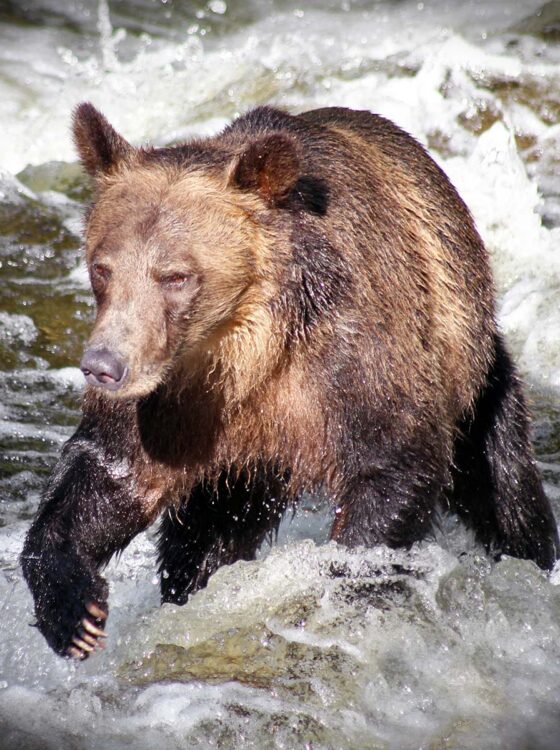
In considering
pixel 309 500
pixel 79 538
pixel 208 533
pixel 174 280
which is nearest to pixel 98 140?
pixel 174 280

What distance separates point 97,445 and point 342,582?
4.75 ft

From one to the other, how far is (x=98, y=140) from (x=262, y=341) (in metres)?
1.29

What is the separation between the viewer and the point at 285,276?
5883mm

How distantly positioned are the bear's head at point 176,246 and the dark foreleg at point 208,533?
119 centimetres

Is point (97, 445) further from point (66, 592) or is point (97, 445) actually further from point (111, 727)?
point (111, 727)

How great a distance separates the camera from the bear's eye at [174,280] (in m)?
5.55

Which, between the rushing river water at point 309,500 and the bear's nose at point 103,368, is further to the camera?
the rushing river water at point 309,500

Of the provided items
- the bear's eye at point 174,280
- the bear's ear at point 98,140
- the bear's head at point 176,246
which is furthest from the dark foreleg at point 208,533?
the bear's ear at point 98,140

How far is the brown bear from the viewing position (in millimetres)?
5668

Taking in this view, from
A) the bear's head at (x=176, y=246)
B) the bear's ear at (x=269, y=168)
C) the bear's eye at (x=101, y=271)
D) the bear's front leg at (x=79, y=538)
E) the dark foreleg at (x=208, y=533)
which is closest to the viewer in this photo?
the bear's head at (x=176, y=246)

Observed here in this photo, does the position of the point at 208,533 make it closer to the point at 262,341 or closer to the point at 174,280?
the point at 262,341

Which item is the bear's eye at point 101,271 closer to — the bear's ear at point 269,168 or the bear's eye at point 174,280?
the bear's eye at point 174,280

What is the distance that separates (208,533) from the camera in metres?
7.21

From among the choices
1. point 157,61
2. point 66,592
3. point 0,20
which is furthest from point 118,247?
point 0,20
